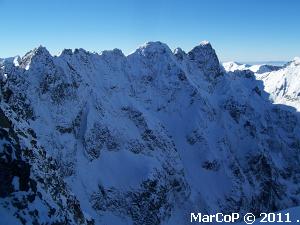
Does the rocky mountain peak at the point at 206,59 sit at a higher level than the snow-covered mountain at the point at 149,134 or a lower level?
higher

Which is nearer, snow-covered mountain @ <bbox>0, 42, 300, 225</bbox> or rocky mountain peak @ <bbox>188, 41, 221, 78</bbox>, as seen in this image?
snow-covered mountain @ <bbox>0, 42, 300, 225</bbox>

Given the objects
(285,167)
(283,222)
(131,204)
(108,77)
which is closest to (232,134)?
(285,167)

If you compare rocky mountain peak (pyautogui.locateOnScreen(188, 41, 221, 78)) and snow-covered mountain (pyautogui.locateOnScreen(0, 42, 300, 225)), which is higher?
rocky mountain peak (pyautogui.locateOnScreen(188, 41, 221, 78))

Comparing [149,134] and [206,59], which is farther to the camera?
[206,59]

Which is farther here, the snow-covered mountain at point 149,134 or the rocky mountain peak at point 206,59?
the rocky mountain peak at point 206,59

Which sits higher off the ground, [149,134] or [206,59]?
[206,59]

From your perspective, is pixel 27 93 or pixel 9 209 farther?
pixel 27 93

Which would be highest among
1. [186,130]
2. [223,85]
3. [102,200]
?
[223,85]

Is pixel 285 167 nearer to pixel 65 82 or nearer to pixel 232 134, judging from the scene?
pixel 232 134
